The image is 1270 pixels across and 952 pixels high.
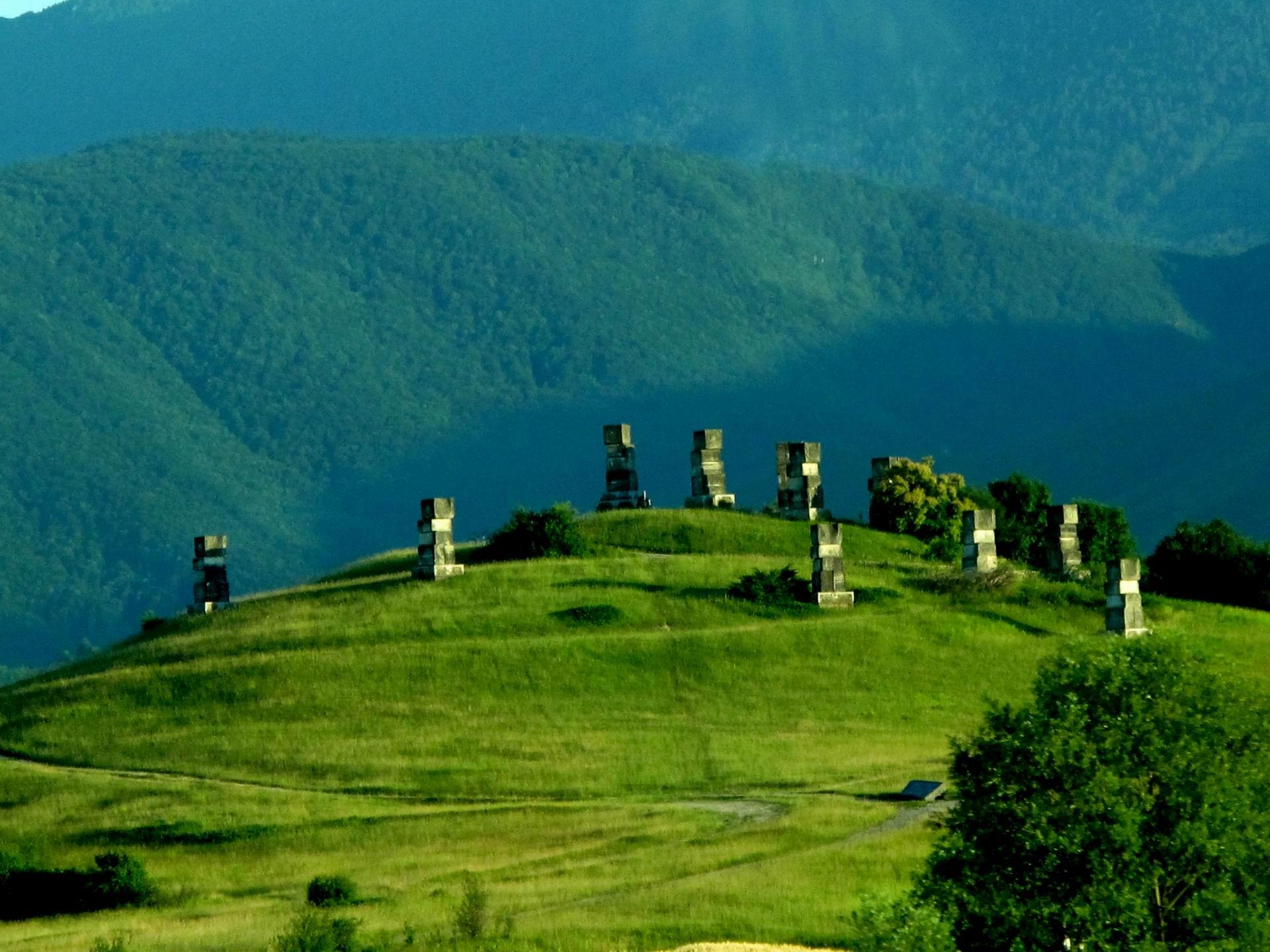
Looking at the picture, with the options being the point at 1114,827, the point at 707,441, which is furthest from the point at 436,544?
the point at 1114,827

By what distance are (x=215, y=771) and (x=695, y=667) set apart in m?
12.3

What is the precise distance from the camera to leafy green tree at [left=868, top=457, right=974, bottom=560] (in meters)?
81.1

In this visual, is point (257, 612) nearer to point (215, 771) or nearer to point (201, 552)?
point (201, 552)

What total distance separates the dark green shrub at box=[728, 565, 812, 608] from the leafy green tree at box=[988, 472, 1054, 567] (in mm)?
15783

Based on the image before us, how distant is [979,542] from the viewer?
70125 millimetres

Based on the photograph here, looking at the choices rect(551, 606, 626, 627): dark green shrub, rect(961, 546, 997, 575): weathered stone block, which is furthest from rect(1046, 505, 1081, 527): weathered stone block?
rect(551, 606, 626, 627): dark green shrub

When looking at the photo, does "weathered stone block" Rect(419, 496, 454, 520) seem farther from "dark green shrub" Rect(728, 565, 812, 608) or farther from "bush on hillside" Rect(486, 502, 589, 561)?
"dark green shrub" Rect(728, 565, 812, 608)

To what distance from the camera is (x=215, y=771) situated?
57.6 m

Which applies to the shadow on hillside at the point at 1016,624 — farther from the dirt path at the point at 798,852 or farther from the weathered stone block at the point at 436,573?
the dirt path at the point at 798,852

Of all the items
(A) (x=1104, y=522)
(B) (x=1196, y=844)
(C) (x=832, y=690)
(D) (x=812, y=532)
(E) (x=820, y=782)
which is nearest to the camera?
(B) (x=1196, y=844)

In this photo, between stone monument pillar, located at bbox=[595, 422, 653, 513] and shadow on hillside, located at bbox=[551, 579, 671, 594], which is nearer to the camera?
shadow on hillside, located at bbox=[551, 579, 671, 594]

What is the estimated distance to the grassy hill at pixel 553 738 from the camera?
45000 mm

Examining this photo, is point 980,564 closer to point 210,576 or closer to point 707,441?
point 707,441

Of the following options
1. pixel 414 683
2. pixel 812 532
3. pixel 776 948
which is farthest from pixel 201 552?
pixel 776 948
